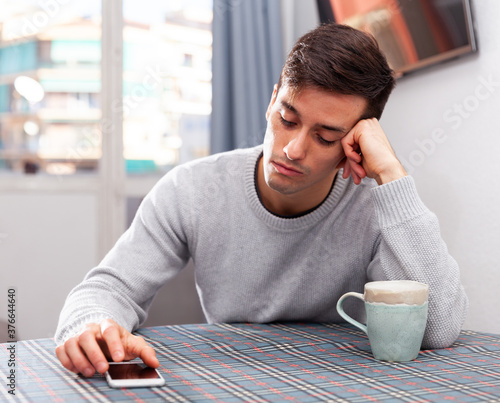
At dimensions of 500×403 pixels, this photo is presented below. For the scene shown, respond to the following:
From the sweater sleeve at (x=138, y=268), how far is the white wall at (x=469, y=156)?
2.58ft

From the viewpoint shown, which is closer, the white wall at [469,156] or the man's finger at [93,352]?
the man's finger at [93,352]

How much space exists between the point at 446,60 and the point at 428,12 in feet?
0.49

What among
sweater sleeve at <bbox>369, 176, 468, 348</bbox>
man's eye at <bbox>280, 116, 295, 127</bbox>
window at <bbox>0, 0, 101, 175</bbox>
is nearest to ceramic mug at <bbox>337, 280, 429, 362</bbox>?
sweater sleeve at <bbox>369, 176, 468, 348</bbox>

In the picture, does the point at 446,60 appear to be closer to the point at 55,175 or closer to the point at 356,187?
the point at 356,187

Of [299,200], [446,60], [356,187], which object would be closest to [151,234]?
[299,200]

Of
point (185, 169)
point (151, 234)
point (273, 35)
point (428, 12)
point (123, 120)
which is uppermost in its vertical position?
point (273, 35)

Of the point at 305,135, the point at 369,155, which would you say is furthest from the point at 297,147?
the point at 369,155

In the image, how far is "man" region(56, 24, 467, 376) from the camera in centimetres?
113

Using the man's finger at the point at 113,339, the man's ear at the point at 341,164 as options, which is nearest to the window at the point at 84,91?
the man's ear at the point at 341,164

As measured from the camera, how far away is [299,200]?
53.7 inches

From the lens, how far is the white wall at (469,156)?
Result: 5.20ft

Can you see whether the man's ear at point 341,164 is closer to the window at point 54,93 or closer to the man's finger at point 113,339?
the man's finger at point 113,339

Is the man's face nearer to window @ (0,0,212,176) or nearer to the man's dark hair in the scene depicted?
the man's dark hair

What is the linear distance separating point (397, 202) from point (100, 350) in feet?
2.00
